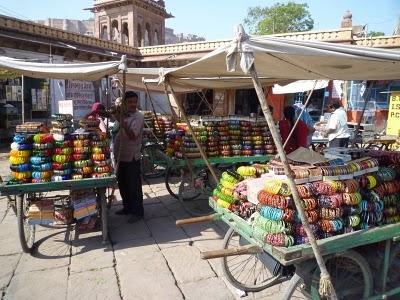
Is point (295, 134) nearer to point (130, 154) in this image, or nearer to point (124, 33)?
point (130, 154)

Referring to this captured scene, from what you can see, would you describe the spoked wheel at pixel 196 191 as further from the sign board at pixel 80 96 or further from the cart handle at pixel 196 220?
the sign board at pixel 80 96

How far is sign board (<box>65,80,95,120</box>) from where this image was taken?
920 centimetres

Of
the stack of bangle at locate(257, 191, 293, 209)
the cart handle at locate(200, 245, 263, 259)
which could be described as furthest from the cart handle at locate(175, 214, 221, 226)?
the stack of bangle at locate(257, 191, 293, 209)

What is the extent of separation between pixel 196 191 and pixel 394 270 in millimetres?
3229

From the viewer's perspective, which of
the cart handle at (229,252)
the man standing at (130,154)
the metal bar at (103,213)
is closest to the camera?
the cart handle at (229,252)

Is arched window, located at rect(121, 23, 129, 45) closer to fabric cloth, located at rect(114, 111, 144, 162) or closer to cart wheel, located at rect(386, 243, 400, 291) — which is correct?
fabric cloth, located at rect(114, 111, 144, 162)

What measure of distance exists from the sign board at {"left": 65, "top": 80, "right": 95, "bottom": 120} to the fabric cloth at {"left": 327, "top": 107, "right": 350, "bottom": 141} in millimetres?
6193

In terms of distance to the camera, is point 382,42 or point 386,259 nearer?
point 386,259

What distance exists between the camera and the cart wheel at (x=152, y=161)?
6.49 metres

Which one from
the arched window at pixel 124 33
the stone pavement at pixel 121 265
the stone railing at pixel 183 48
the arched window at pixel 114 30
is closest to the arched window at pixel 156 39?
the arched window at pixel 124 33

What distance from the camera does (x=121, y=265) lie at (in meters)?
3.75

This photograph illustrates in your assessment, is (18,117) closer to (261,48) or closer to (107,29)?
(261,48)

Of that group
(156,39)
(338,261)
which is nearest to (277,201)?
(338,261)

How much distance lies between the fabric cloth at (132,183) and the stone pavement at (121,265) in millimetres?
263
